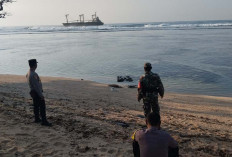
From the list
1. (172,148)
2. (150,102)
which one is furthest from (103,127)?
→ (172,148)

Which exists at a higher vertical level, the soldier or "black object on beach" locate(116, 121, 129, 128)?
the soldier

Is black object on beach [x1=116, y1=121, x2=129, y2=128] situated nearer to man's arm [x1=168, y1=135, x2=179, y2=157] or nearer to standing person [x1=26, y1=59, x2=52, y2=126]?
standing person [x1=26, y1=59, x2=52, y2=126]

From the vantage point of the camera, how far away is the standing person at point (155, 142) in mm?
3092

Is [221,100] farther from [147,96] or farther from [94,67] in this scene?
[94,67]

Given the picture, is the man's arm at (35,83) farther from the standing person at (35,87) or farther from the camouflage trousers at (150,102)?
the camouflage trousers at (150,102)

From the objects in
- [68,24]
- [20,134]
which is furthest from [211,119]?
[68,24]

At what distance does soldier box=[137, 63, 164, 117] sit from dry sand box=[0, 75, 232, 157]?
101 cm

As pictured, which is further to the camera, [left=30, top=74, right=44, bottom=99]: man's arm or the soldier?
[left=30, top=74, right=44, bottom=99]: man's arm

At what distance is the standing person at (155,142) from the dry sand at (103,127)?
208 centimetres

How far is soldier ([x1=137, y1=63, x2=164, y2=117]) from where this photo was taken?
552 centimetres

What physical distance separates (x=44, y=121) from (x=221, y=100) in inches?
325

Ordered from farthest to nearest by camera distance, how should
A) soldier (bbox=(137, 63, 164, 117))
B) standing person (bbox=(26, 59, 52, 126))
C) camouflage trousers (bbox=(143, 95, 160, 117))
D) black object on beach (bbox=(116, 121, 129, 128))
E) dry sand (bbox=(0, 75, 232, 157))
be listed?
black object on beach (bbox=(116, 121, 129, 128)) < standing person (bbox=(26, 59, 52, 126)) < camouflage trousers (bbox=(143, 95, 160, 117)) < soldier (bbox=(137, 63, 164, 117)) < dry sand (bbox=(0, 75, 232, 157))

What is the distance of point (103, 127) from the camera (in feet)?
21.8

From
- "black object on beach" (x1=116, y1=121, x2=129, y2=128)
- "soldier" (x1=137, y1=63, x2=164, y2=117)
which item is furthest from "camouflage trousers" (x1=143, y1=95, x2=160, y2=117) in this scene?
"black object on beach" (x1=116, y1=121, x2=129, y2=128)
